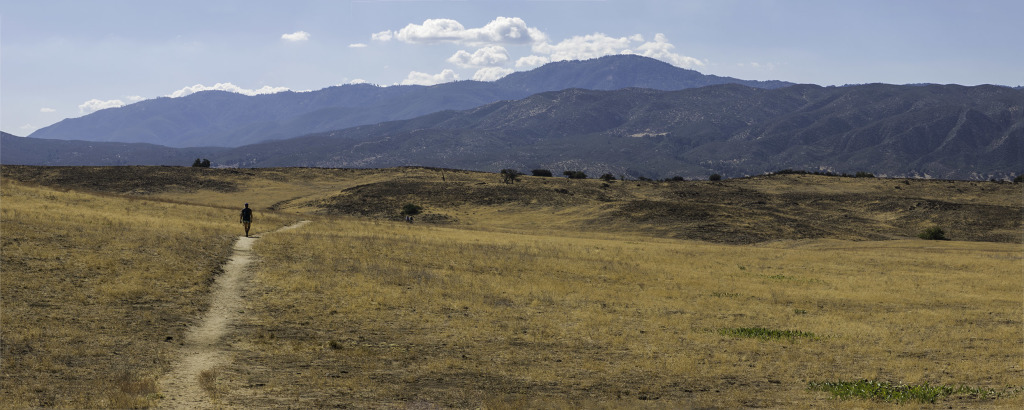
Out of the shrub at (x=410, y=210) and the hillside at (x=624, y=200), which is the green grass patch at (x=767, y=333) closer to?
the hillside at (x=624, y=200)

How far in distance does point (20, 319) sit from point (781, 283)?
101 feet

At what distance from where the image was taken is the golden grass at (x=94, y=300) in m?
14.0

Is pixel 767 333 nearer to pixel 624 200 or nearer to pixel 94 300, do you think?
pixel 94 300

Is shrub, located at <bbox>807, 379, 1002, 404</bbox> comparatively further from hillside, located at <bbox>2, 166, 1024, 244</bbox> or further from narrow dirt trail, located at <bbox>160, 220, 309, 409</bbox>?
hillside, located at <bbox>2, 166, 1024, 244</bbox>

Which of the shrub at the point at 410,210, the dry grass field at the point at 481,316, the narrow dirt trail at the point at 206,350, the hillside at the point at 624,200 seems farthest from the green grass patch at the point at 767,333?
the shrub at the point at 410,210

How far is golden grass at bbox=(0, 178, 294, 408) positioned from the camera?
13953 millimetres

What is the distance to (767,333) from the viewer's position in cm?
2277

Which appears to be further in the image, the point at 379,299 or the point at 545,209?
the point at 545,209

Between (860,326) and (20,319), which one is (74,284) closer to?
(20,319)

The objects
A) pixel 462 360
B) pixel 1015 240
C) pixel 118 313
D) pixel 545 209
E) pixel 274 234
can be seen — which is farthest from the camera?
pixel 545 209

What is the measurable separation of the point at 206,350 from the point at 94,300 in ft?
20.3

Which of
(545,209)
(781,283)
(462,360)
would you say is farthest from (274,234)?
(545,209)

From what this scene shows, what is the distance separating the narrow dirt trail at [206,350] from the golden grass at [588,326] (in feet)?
2.00

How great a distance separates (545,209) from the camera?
77.5 m
